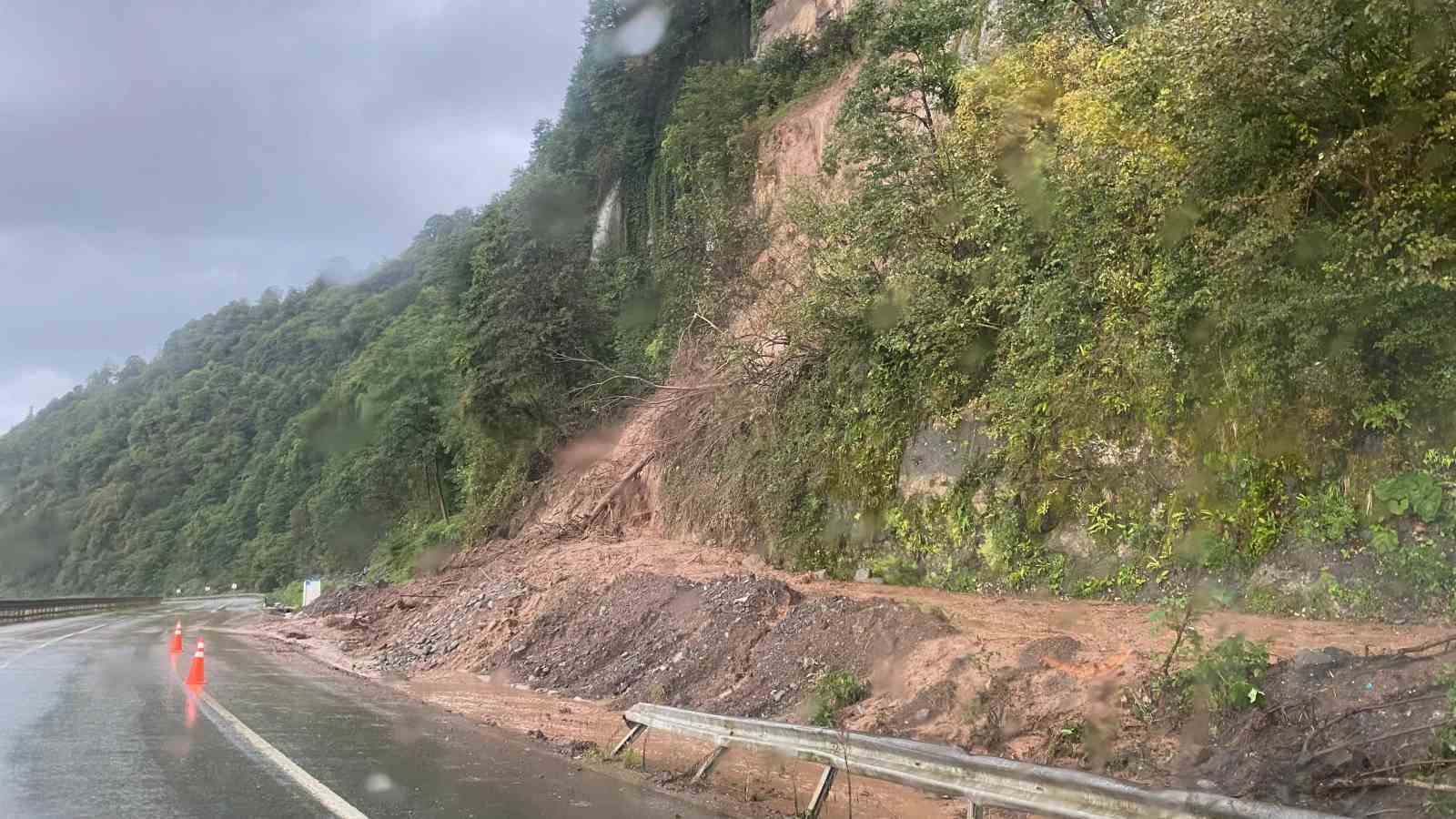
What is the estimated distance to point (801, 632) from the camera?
12.3m

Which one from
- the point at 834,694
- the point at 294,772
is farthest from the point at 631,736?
the point at 294,772

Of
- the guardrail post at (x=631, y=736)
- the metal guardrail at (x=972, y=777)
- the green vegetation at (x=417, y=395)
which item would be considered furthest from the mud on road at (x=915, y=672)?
the green vegetation at (x=417, y=395)

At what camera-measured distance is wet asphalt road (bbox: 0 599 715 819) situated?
22.4 ft

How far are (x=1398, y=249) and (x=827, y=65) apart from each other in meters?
24.0

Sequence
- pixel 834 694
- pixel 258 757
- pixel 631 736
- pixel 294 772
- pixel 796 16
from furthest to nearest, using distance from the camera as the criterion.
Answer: pixel 796 16 → pixel 834 694 → pixel 631 736 → pixel 258 757 → pixel 294 772

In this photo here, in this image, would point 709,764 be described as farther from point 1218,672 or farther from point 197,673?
point 197,673

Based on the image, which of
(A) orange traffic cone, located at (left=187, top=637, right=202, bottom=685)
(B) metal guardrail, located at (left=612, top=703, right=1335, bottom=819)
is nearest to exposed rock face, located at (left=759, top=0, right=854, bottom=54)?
(A) orange traffic cone, located at (left=187, top=637, right=202, bottom=685)

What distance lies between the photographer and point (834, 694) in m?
10.4

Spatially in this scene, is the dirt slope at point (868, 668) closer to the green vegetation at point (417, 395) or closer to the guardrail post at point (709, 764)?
the guardrail post at point (709, 764)

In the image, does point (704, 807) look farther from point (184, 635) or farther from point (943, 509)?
point (184, 635)

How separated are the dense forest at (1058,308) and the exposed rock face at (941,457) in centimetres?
9

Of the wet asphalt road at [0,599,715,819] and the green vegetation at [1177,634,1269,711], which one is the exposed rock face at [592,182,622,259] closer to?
the wet asphalt road at [0,599,715,819]

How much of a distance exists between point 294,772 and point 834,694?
5.33 meters

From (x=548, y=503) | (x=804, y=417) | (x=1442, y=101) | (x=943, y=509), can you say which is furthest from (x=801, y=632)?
(x=548, y=503)
